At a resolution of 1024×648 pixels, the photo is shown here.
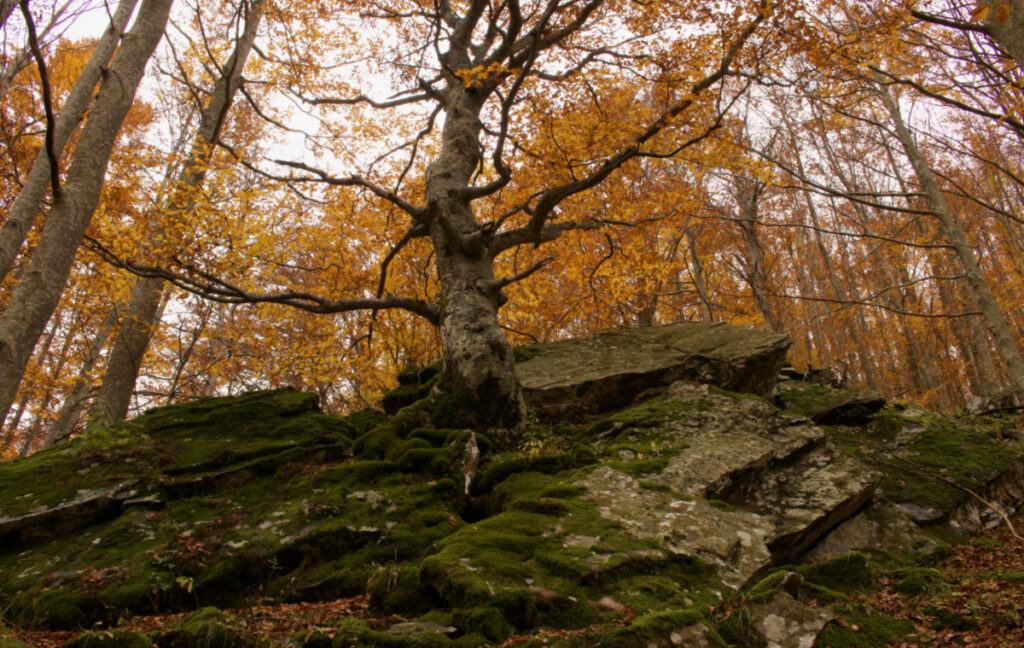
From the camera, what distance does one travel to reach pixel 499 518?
3715 millimetres

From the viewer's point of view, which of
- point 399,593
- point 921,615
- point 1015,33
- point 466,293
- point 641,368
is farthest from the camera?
point 641,368

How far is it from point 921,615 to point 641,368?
4598 mm

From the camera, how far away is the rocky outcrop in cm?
270

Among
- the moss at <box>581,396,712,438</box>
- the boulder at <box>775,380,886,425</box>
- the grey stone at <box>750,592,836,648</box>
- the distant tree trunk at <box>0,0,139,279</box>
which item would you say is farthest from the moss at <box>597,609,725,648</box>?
the boulder at <box>775,380,886,425</box>

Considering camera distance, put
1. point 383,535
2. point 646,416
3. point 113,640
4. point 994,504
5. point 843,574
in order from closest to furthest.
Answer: point 113,640, point 843,574, point 383,535, point 994,504, point 646,416

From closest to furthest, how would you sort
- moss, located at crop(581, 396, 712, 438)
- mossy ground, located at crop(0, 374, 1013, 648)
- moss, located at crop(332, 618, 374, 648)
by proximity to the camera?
moss, located at crop(332, 618, 374, 648), mossy ground, located at crop(0, 374, 1013, 648), moss, located at crop(581, 396, 712, 438)

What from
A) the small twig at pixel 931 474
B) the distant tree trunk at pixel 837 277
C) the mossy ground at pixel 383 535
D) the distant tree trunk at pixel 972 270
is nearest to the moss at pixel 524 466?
the mossy ground at pixel 383 535

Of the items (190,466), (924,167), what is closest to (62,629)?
(190,466)

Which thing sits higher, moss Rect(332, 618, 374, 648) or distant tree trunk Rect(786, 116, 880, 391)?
distant tree trunk Rect(786, 116, 880, 391)

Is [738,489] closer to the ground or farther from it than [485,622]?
farther from it

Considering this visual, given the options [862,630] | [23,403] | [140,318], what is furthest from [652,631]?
[23,403]

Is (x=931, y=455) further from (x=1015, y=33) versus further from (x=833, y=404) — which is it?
(x=1015, y=33)

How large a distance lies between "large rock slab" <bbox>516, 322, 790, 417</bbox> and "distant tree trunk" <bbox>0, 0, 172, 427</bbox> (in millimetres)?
5126

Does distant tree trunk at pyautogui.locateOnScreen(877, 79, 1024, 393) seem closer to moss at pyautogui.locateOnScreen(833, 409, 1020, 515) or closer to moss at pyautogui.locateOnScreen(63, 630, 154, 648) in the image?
moss at pyautogui.locateOnScreen(833, 409, 1020, 515)
